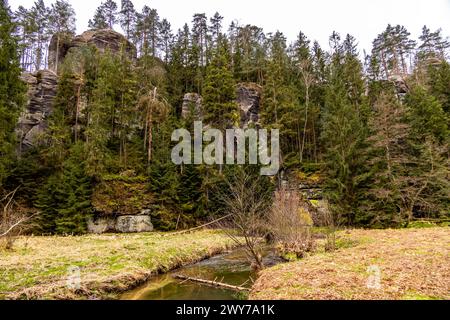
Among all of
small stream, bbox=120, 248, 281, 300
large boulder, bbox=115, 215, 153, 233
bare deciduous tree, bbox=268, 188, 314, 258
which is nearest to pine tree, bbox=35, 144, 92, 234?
large boulder, bbox=115, 215, 153, 233

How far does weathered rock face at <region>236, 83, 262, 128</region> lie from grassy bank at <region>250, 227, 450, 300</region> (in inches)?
1039

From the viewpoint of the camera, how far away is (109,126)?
29141 millimetres

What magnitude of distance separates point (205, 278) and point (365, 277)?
5653mm

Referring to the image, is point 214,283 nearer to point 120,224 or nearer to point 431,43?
point 120,224

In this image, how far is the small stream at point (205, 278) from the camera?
832 cm

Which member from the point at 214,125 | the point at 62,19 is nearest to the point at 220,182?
the point at 214,125

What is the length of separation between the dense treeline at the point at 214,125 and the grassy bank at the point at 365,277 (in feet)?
41.3

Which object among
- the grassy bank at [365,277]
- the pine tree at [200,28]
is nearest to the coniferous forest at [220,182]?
the grassy bank at [365,277]

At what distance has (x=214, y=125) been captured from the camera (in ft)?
84.9

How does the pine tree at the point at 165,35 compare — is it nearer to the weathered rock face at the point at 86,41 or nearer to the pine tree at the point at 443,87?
the weathered rock face at the point at 86,41

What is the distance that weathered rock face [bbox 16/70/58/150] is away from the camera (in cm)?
2995

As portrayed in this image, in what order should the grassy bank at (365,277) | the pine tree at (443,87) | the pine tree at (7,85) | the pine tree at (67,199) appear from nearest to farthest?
the grassy bank at (365,277) < the pine tree at (7,85) < the pine tree at (67,199) < the pine tree at (443,87)
